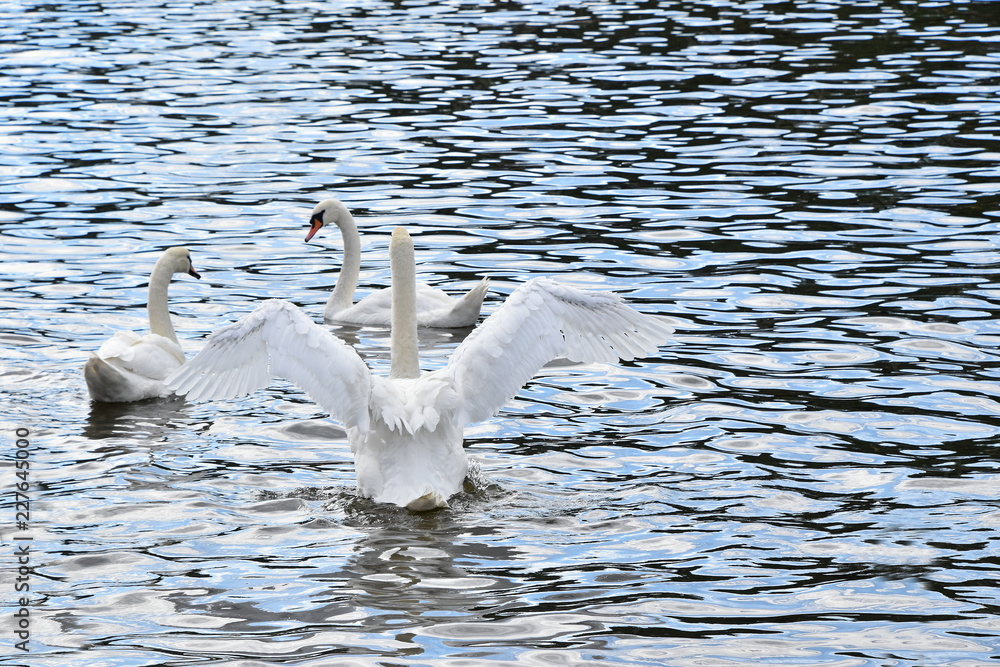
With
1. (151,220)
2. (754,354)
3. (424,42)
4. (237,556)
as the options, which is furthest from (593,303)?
(424,42)

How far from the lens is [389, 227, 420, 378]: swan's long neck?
889 cm

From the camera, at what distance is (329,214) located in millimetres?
13312

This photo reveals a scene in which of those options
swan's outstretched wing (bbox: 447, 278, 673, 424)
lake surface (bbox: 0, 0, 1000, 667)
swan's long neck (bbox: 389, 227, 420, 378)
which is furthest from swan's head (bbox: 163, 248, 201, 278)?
swan's outstretched wing (bbox: 447, 278, 673, 424)

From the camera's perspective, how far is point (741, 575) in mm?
6750

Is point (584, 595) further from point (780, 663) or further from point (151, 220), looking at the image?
point (151, 220)

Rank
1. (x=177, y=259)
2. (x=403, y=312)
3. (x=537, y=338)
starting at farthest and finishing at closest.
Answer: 1. (x=177, y=259)
2. (x=403, y=312)
3. (x=537, y=338)

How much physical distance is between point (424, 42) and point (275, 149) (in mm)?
8283

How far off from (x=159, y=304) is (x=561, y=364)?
3.15 metres

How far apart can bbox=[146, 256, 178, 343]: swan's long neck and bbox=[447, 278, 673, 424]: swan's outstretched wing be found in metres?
3.46

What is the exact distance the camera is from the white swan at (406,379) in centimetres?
794

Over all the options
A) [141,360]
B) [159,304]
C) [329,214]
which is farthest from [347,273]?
[141,360]

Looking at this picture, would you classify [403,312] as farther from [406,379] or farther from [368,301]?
[368,301]

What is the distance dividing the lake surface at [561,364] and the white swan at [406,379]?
0.25m

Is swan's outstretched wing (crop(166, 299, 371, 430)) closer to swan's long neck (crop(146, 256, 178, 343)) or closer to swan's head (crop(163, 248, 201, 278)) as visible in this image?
swan's long neck (crop(146, 256, 178, 343))
